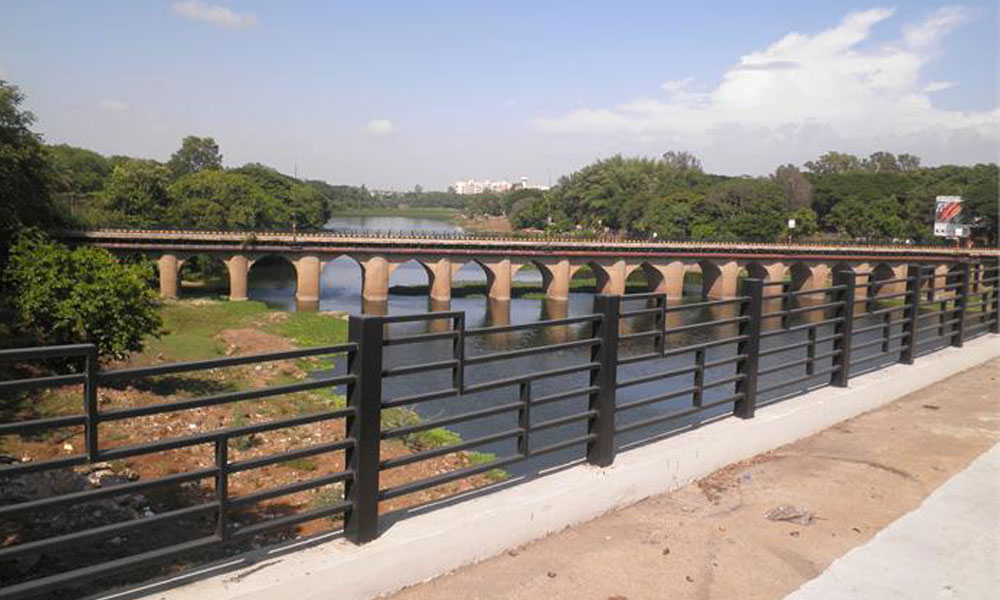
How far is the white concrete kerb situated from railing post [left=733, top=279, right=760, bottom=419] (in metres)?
0.14

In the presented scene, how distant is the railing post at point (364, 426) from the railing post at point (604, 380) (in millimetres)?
1438

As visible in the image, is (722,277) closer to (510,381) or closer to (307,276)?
(307,276)

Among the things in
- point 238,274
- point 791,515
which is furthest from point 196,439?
point 238,274

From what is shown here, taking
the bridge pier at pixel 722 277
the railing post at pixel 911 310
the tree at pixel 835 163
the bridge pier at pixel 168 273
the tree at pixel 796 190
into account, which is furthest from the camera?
the tree at pixel 835 163

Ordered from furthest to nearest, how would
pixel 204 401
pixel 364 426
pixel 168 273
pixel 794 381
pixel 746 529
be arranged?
1. pixel 168 273
2. pixel 794 381
3. pixel 746 529
4. pixel 364 426
5. pixel 204 401

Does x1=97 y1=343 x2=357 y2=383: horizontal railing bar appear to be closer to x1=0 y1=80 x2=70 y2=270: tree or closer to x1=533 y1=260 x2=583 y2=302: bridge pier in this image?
x1=0 y1=80 x2=70 y2=270: tree

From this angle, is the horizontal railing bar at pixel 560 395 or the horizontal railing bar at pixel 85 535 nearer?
the horizontal railing bar at pixel 85 535

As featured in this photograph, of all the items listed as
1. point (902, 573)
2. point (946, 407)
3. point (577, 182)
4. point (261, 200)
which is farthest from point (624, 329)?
point (577, 182)

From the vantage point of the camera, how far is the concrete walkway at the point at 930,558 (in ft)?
10.9

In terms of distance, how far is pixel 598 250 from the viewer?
52.6 m

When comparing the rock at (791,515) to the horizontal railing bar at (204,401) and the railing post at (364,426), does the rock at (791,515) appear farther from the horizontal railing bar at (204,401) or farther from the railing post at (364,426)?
the horizontal railing bar at (204,401)

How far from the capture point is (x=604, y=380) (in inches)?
169

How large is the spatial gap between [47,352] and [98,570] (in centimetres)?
74

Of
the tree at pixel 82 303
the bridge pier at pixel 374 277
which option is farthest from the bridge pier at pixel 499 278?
the tree at pixel 82 303
